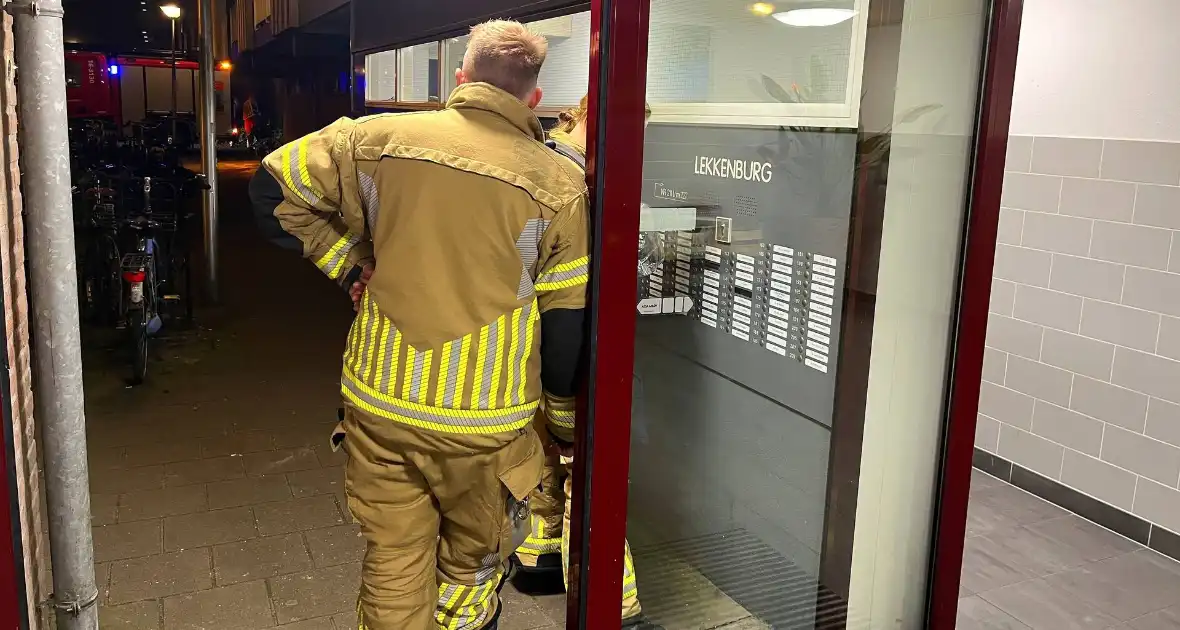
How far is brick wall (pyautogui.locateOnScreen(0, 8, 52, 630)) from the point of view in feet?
6.83

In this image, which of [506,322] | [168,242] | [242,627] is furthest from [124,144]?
[506,322]

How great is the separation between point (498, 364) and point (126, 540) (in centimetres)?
220

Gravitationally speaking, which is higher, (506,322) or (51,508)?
(506,322)

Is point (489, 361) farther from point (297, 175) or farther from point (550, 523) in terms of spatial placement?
point (550, 523)

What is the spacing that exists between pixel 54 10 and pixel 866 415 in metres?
2.29

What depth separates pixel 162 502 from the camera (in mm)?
4078

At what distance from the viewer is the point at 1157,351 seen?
386 centimetres

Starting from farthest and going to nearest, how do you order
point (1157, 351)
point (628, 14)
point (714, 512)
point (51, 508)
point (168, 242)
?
1. point (168, 242)
2. point (1157, 351)
3. point (714, 512)
4. point (51, 508)
5. point (628, 14)

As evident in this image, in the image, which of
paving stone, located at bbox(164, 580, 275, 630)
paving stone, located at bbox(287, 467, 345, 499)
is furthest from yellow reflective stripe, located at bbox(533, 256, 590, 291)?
paving stone, located at bbox(287, 467, 345, 499)

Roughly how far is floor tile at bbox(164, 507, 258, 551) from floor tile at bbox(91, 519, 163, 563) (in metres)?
0.05

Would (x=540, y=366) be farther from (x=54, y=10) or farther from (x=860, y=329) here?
(x=54, y=10)

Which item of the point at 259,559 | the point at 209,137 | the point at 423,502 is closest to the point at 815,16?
the point at 423,502

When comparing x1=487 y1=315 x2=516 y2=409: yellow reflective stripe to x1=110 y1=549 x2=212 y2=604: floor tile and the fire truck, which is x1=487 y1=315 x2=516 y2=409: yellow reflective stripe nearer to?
x1=110 y1=549 x2=212 y2=604: floor tile

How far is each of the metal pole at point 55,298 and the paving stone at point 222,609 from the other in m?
0.77
